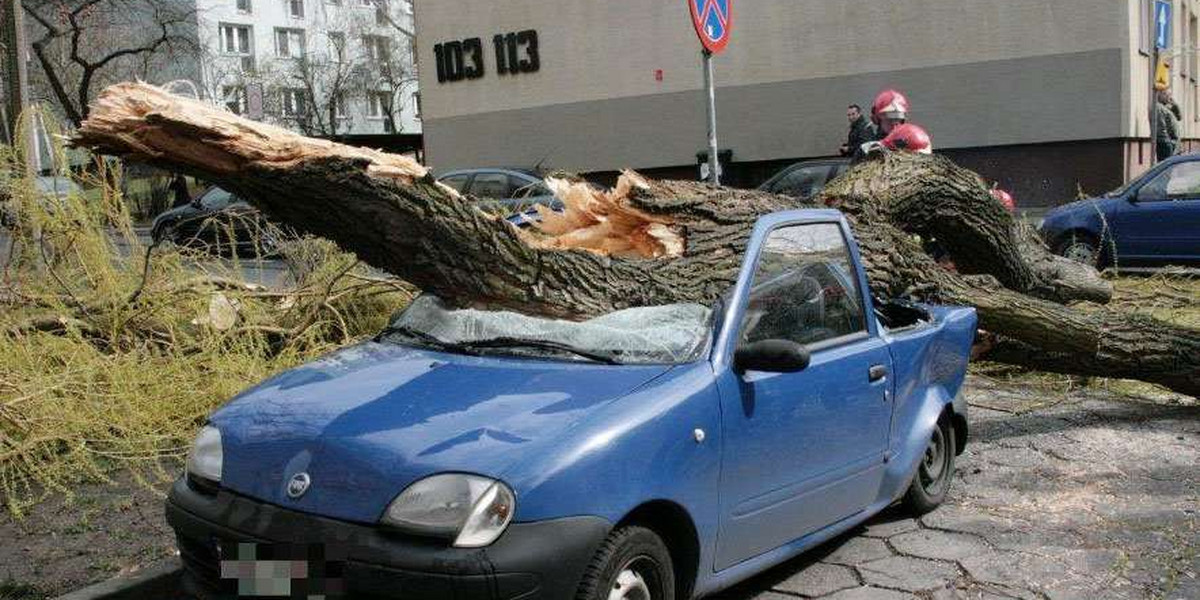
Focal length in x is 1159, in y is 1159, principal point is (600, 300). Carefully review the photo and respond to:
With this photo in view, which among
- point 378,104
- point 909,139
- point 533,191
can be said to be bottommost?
point 533,191

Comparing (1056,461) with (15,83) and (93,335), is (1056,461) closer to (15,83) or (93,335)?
(93,335)

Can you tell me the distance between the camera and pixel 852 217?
22.1 feet

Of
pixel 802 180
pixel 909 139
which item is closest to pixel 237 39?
pixel 802 180

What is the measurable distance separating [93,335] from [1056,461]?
5.46 meters

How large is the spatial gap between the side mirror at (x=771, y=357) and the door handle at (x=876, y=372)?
2.44ft

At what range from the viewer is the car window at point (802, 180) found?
16.5m

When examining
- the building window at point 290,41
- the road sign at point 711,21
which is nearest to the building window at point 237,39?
the building window at point 290,41

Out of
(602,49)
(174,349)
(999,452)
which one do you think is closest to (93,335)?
(174,349)

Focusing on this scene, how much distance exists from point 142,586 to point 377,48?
61.6m

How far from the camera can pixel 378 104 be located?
69.6 m

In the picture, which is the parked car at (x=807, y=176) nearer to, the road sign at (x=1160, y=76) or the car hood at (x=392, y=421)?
the road sign at (x=1160, y=76)

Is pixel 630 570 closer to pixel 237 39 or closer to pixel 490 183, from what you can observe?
pixel 490 183

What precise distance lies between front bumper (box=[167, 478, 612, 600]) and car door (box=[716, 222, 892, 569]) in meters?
0.78

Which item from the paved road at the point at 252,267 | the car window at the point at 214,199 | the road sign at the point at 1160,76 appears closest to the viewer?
the paved road at the point at 252,267
